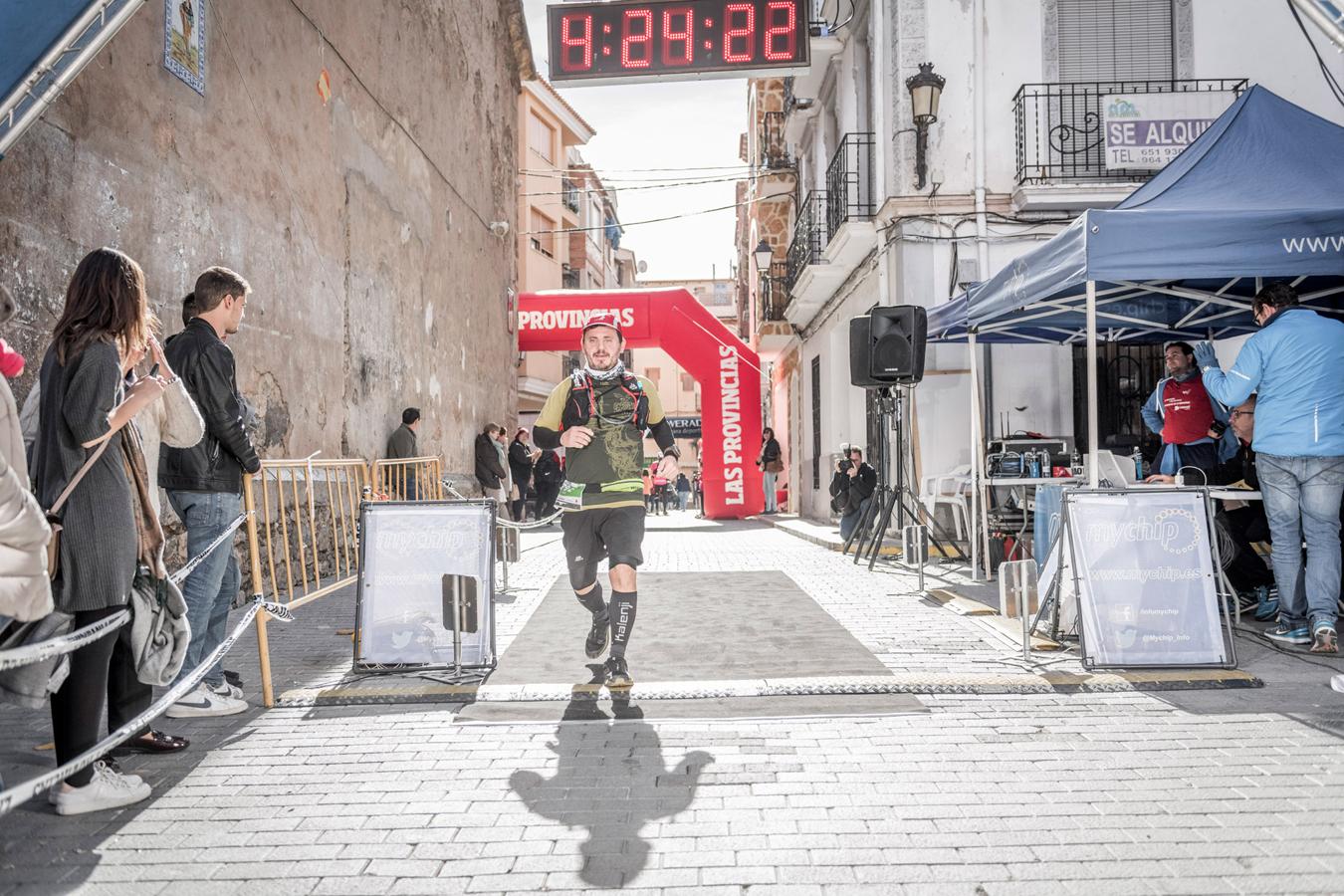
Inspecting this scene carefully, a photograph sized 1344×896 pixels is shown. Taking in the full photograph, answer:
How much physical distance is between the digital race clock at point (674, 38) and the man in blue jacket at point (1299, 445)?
20.6 feet

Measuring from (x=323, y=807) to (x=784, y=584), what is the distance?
620 centimetres

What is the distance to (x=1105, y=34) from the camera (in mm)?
13344

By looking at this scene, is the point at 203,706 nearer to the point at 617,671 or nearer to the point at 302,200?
the point at 617,671

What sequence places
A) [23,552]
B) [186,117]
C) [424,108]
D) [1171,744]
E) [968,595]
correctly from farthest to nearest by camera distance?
1. [424,108]
2. [968,595]
3. [186,117]
4. [1171,744]
5. [23,552]

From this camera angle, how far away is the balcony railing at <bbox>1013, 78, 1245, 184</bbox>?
12773 millimetres

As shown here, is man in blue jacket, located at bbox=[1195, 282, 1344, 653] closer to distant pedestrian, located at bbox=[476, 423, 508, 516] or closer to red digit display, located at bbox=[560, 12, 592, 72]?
red digit display, located at bbox=[560, 12, 592, 72]

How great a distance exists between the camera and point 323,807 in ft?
11.2

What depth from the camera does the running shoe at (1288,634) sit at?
5.81m

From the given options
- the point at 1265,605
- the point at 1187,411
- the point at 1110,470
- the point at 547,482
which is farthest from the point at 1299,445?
the point at 547,482

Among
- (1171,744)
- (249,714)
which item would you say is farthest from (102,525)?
(1171,744)

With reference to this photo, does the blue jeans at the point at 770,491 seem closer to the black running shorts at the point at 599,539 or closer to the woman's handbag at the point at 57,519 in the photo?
the black running shorts at the point at 599,539

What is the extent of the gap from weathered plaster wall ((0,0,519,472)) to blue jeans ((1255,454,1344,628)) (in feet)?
23.1

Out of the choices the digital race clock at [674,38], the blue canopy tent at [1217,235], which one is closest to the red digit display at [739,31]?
the digital race clock at [674,38]

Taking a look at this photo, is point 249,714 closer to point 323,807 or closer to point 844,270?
point 323,807
